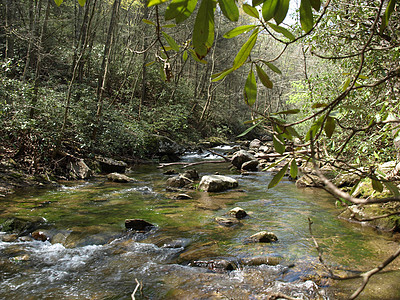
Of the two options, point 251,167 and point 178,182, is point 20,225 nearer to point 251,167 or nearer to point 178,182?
point 178,182

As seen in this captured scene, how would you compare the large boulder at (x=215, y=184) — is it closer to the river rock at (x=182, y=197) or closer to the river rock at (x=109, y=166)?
the river rock at (x=182, y=197)

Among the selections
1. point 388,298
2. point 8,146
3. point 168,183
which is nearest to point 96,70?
point 8,146

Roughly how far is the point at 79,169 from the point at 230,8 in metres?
8.94

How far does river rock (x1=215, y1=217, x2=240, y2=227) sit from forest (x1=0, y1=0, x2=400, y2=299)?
147 cm

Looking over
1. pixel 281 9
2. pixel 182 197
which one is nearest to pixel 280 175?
pixel 281 9

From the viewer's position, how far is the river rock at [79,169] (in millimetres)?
8469

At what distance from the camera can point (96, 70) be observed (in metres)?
14.4

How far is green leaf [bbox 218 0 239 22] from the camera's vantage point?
65 centimetres

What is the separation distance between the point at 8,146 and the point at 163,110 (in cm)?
941

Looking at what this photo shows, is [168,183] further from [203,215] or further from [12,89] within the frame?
[12,89]

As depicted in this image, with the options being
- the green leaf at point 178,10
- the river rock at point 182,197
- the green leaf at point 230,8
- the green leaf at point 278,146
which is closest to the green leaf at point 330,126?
the green leaf at point 278,146

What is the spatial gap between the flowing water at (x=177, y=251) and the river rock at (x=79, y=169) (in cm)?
171

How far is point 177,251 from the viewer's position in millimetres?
4102

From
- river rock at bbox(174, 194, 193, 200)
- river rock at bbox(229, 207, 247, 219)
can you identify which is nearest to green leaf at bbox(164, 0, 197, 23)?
river rock at bbox(229, 207, 247, 219)
